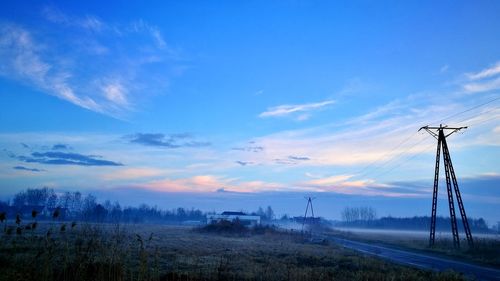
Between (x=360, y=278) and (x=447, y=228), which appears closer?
(x=360, y=278)

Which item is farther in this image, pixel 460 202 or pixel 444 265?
pixel 460 202

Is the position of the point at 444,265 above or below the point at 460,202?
below

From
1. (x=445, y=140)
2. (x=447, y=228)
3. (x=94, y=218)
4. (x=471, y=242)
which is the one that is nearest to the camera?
(x=94, y=218)

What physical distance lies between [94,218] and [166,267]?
8.36m

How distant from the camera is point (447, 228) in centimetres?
19975

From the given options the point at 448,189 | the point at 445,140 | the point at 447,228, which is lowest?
the point at 447,228

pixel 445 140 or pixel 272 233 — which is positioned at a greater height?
pixel 445 140

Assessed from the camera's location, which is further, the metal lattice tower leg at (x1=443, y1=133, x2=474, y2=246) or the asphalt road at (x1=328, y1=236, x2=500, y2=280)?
the metal lattice tower leg at (x1=443, y1=133, x2=474, y2=246)

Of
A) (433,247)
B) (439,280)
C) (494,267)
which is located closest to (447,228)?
(433,247)

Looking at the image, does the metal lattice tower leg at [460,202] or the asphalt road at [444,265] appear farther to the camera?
the metal lattice tower leg at [460,202]

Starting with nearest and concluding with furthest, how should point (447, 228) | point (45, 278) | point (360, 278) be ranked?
point (45, 278), point (360, 278), point (447, 228)

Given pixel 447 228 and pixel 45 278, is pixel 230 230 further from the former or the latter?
pixel 447 228

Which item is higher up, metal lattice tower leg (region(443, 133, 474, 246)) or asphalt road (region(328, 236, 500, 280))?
metal lattice tower leg (region(443, 133, 474, 246))

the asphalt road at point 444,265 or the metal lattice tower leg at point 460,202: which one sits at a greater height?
the metal lattice tower leg at point 460,202
